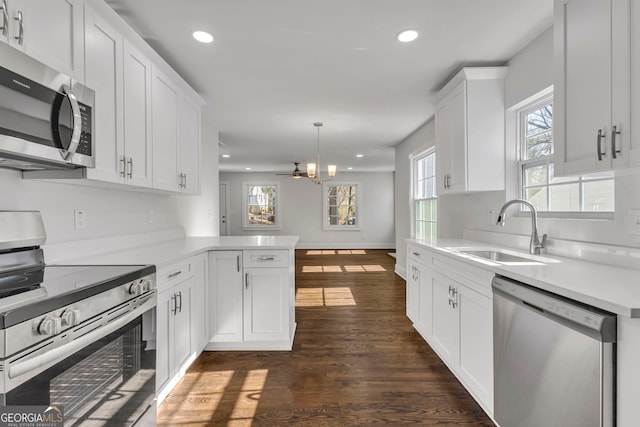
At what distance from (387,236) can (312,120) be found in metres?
6.43

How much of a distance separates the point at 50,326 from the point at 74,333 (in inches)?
4.8

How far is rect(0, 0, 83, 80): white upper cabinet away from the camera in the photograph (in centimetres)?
123

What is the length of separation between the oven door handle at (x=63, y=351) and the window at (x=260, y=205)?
8541mm

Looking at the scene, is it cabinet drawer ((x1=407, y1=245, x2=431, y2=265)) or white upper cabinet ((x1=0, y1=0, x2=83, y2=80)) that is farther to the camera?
cabinet drawer ((x1=407, y1=245, x2=431, y2=265))

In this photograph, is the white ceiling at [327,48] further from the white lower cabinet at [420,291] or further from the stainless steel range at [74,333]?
the white lower cabinet at [420,291]

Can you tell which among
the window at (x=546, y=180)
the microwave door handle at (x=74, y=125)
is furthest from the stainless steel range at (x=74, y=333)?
the window at (x=546, y=180)

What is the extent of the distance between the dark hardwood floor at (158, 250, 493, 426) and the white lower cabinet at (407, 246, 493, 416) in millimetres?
177

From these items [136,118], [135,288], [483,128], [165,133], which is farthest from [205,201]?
[483,128]

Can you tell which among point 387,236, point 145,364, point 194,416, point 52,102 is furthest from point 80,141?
point 387,236

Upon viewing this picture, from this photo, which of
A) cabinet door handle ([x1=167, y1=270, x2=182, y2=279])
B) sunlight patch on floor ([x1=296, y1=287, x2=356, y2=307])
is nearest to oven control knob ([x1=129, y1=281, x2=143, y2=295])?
cabinet door handle ([x1=167, y1=270, x2=182, y2=279])

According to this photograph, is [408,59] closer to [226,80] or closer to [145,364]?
[226,80]

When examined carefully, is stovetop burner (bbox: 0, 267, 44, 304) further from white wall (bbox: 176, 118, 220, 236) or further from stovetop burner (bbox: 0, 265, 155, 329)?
white wall (bbox: 176, 118, 220, 236)

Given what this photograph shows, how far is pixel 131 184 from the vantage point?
2.04m

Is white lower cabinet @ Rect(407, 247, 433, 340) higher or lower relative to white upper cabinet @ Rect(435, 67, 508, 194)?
lower
